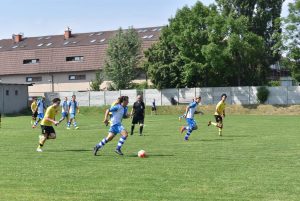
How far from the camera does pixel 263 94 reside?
55.7 metres

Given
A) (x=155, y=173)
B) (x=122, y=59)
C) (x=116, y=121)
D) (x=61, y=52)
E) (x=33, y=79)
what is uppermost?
(x=61, y=52)

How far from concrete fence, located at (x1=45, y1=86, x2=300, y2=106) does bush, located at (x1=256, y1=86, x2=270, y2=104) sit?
497mm

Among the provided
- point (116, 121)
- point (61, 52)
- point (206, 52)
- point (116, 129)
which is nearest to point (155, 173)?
point (116, 129)

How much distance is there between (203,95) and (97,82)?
52.7 ft

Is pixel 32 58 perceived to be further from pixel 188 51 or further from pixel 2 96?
pixel 188 51

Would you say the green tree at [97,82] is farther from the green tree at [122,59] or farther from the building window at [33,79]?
the building window at [33,79]

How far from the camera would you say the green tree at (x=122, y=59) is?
65.4 metres

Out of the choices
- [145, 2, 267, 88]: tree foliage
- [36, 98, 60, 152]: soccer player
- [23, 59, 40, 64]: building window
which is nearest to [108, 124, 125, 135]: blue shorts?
[36, 98, 60, 152]: soccer player

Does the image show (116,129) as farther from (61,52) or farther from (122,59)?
(61,52)

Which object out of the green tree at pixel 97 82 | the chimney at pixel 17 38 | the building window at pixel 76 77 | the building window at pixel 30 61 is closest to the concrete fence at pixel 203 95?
the green tree at pixel 97 82

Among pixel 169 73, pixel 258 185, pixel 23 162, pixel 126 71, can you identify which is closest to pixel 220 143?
pixel 23 162

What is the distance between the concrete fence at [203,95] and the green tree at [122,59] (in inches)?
107

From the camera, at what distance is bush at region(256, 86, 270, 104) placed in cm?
5572

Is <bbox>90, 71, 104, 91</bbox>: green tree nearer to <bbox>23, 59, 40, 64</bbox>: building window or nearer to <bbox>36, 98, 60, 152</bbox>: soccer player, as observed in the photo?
<bbox>23, 59, 40, 64</bbox>: building window
